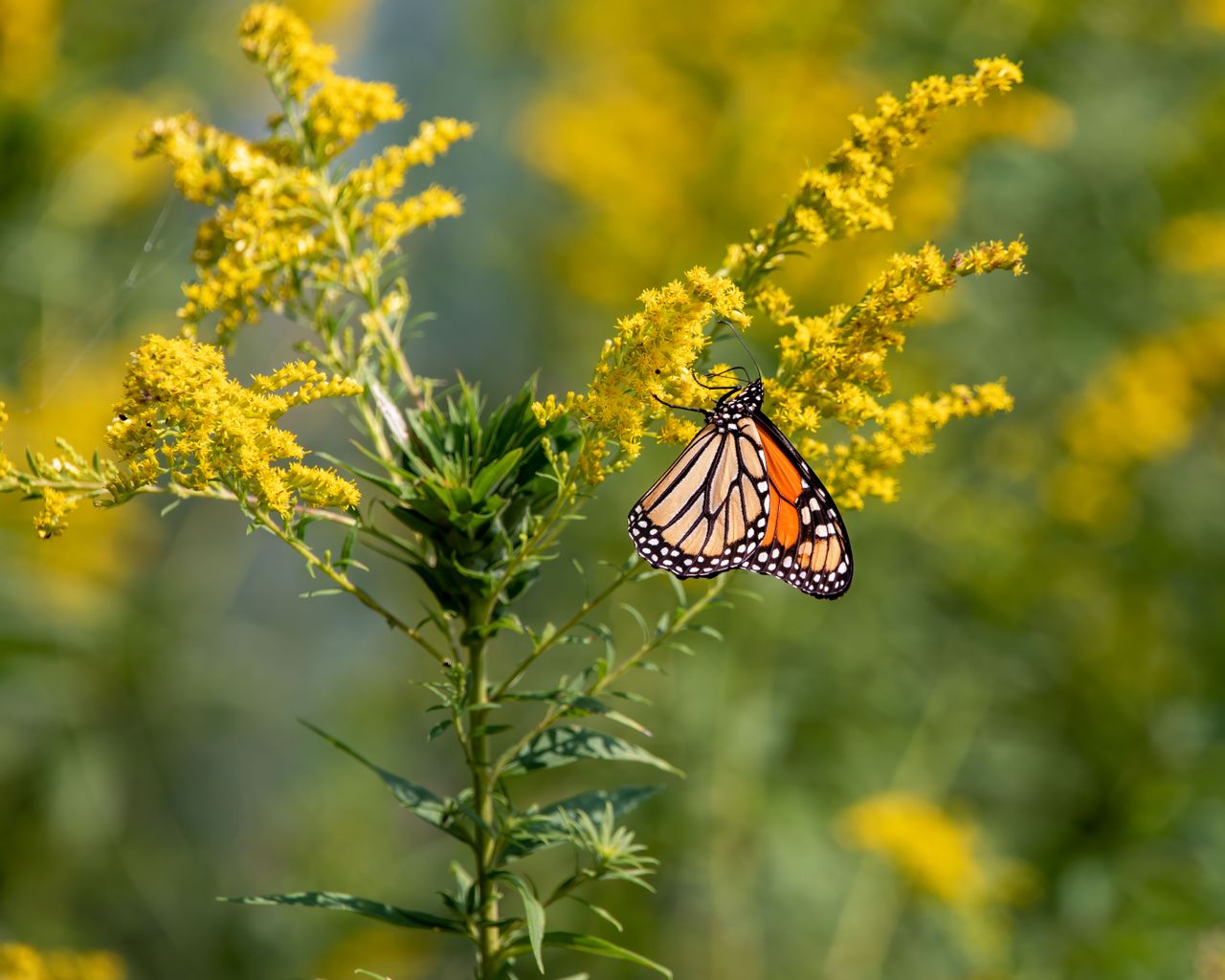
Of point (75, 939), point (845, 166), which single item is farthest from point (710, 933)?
point (845, 166)

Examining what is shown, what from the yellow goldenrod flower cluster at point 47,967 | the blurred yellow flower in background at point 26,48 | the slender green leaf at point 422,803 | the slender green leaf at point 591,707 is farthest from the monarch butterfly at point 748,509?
the blurred yellow flower in background at point 26,48

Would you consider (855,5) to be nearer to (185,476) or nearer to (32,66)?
(32,66)

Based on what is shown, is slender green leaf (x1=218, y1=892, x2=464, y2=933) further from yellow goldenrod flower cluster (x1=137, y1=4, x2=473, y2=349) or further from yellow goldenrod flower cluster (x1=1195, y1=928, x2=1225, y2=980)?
yellow goldenrod flower cluster (x1=1195, y1=928, x2=1225, y2=980)

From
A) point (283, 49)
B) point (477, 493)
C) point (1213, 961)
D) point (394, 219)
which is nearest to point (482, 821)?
point (477, 493)

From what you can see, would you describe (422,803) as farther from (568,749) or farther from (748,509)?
(748,509)

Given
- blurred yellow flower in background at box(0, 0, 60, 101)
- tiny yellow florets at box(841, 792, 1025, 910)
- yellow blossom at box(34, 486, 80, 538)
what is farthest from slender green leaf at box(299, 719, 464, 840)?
blurred yellow flower in background at box(0, 0, 60, 101)

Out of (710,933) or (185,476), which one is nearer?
(185,476)

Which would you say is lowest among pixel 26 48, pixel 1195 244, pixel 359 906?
pixel 359 906
